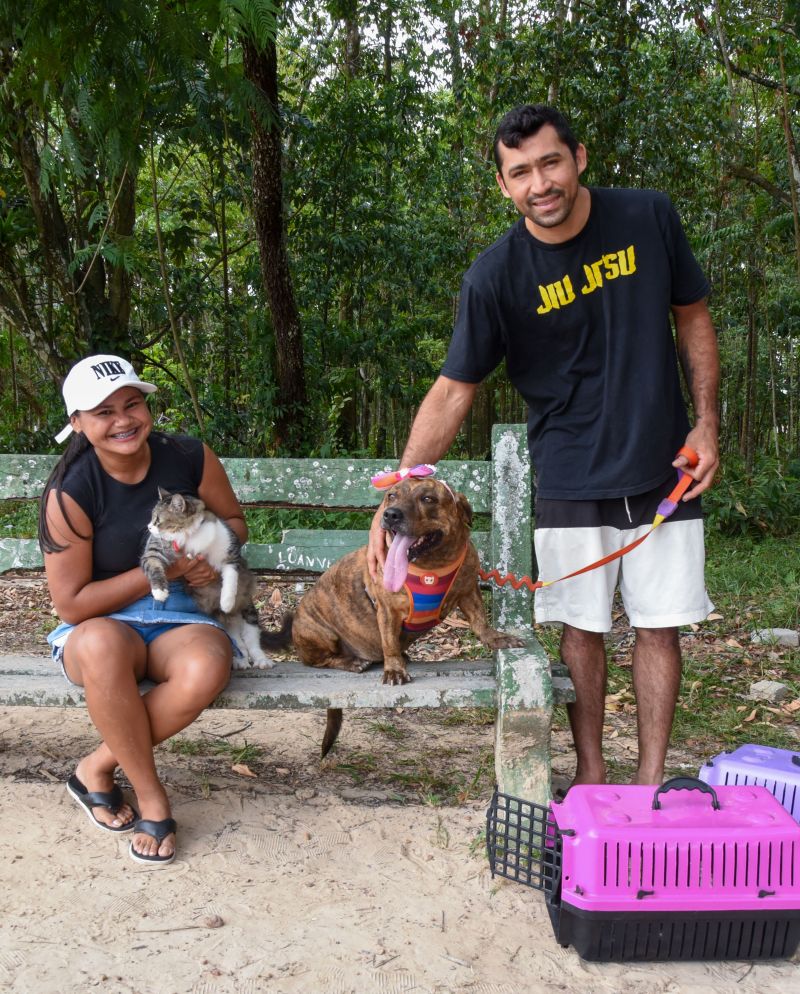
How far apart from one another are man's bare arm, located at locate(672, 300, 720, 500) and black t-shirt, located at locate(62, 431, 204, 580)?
6.20ft

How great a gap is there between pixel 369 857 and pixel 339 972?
62cm

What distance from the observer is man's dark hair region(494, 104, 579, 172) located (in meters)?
2.75

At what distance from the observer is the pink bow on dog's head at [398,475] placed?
2.84m

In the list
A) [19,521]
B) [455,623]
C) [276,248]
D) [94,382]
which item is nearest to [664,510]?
[94,382]

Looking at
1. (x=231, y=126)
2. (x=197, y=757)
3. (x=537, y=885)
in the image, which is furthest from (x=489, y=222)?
(x=537, y=885)

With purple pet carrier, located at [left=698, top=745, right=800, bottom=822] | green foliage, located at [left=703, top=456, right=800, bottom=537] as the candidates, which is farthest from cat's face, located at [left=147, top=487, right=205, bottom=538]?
green foliage, located at [left=703, top=456, right=800, bottom=537]

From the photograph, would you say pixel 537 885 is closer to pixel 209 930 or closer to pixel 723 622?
pixel 209 930

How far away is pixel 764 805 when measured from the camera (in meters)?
2.45

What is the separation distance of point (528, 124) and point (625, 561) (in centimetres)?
149

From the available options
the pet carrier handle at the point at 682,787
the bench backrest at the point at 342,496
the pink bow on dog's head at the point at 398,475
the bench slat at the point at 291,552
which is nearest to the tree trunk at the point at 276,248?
the bench backrest at the point at 342,496

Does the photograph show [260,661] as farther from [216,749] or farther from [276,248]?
[276,248]

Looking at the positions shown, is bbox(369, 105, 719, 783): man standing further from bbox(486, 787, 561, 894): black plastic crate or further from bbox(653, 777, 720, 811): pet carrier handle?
bbox(653, 777, 720, 811): pet carrier handle

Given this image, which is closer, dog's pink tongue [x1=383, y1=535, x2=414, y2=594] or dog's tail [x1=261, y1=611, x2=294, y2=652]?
dog's pink tongue [x1=383, y1=535, x2=414, y2=594]

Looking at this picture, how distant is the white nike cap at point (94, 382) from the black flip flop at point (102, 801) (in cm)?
129
